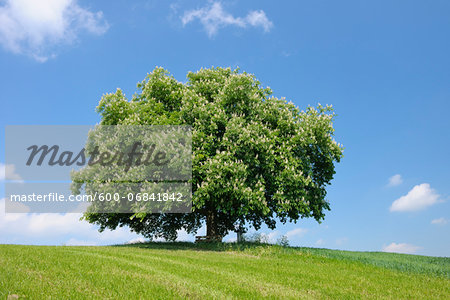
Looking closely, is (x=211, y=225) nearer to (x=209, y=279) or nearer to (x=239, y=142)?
(x=239, y=142)

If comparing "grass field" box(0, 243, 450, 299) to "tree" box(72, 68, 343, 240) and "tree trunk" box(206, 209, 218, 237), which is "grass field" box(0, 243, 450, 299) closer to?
"tree" box(72, 68, 343, 240)

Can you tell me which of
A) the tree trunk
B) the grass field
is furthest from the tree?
the grass field

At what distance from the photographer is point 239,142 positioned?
882 inches

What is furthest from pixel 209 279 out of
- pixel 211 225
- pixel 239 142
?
pixel 211 225

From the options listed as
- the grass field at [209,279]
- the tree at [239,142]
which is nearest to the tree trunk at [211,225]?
the tree at [239,142]

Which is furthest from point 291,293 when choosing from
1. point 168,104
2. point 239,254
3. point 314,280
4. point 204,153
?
point 168,104

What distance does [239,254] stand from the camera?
70.3 ft

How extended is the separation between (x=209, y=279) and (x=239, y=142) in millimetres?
11463

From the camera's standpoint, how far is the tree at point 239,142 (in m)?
22.2

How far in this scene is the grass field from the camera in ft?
31.9

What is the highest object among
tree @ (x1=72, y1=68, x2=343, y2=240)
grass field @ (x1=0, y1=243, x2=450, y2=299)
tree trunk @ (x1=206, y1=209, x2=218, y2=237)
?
tree @ (x1=72, y1=68, x2=343, y2=240)

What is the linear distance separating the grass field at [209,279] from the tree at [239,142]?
19.5ft

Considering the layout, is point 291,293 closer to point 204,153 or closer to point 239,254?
point 239,254

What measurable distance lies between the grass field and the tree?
596cm
